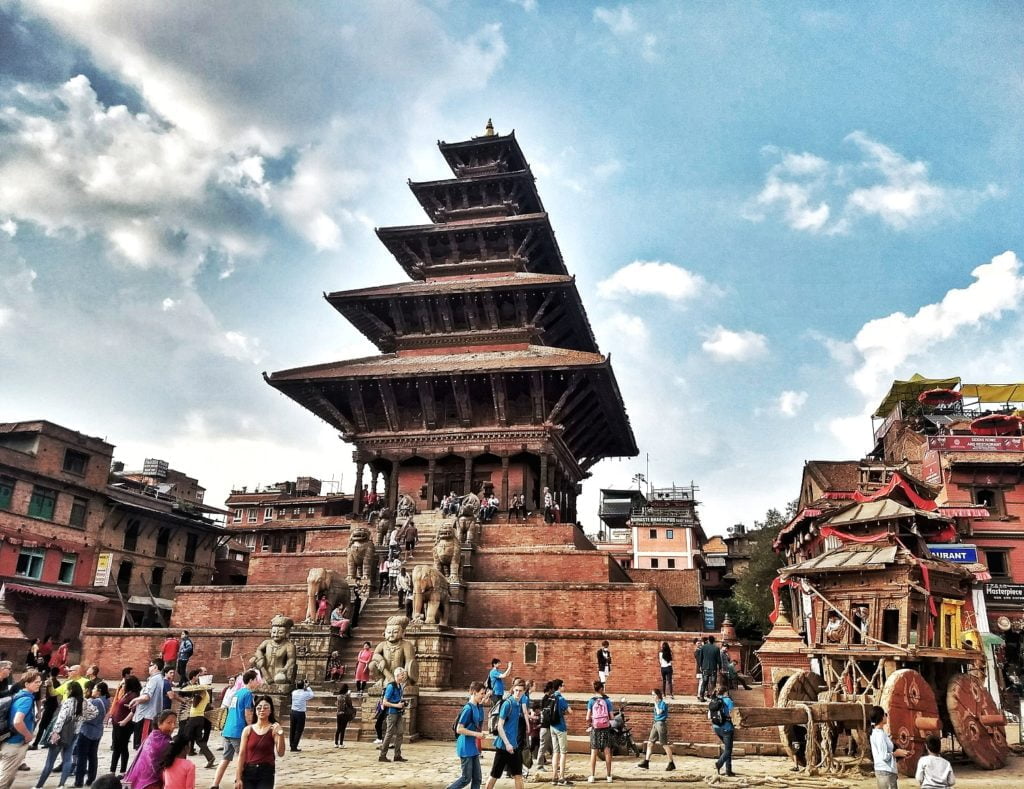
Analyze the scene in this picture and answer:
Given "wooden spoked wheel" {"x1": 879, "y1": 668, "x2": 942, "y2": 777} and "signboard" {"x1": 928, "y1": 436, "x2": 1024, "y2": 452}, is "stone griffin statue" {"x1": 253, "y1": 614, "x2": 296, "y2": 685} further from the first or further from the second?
"signboard" {"x1": 928, "y1": 436, "x2": 1024, "y2": 452}

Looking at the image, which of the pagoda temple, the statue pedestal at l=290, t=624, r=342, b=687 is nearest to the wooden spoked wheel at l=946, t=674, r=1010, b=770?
the statue pedestal at l=290, t=624, r=342, b=687

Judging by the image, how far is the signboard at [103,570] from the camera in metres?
35.2

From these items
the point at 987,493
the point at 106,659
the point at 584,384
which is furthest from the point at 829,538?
the point at 106,659

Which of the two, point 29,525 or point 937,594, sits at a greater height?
point 29,525

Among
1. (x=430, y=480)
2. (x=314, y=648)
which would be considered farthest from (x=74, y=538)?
(x=314, y=648)

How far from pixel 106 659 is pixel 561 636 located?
12220 mm

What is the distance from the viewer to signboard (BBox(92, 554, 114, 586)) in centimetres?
3525

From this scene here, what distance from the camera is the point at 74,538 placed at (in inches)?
1359

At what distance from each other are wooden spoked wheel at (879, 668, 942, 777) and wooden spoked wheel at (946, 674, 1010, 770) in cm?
98

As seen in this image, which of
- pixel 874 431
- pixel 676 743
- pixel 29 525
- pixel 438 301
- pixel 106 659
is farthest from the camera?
pixel 874 431

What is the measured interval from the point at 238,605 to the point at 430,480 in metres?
7.64

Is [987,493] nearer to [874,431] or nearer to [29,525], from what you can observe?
[874,431]

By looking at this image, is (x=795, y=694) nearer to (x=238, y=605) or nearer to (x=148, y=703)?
(x=148, y=703)

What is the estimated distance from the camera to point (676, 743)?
1420 cm
